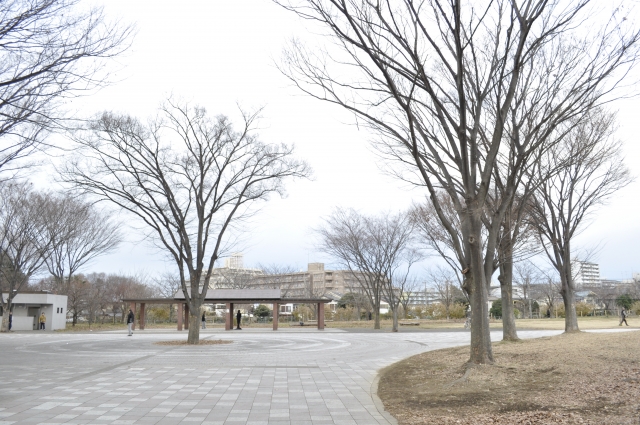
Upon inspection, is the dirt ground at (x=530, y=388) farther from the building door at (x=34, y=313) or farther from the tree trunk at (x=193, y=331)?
the building door at (x=34, y=313)

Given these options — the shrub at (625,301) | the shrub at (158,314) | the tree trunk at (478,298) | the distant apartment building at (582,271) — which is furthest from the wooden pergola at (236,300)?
the shrub at (625,301)

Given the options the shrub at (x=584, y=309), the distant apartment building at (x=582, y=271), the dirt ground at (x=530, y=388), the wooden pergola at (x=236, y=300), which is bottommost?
the shrub at (x=584, y=309)

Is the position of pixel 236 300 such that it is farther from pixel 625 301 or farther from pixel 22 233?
pixel 625 301

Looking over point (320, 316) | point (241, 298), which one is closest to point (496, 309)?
point (320, 316)

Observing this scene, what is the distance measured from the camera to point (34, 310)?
119 ft

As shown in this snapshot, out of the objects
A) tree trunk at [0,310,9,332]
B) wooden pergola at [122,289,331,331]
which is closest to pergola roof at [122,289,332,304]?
wooden pergola at [122,289,331,331]

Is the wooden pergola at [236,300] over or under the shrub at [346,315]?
over

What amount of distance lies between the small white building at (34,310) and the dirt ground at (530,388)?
109 feet

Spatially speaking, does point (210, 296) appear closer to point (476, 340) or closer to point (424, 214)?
point (424, 214)

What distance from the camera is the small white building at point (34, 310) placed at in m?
35.3

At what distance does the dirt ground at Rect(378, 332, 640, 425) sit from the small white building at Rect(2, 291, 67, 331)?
3317 cm

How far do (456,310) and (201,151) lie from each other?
1543 inches

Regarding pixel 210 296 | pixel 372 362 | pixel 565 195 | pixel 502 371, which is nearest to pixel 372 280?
pixel 210 296

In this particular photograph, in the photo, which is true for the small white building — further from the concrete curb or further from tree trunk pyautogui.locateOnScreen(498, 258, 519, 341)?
the concrete curb
